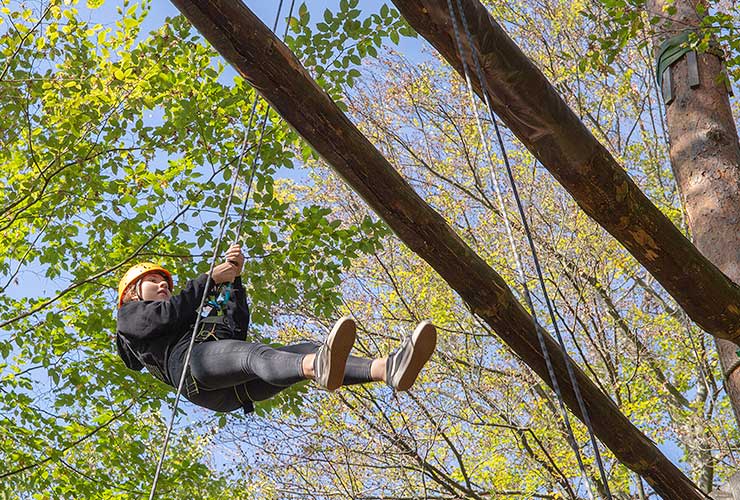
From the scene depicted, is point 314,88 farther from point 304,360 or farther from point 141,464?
point 141,464

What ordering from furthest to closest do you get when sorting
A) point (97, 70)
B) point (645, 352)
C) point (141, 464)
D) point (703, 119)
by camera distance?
point (645, 352) < point (141, 464) < point (97, 70) < point (703, 119)

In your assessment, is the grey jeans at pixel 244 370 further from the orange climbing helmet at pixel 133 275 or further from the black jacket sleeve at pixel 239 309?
the orange climbing helmet at pixel 133 275

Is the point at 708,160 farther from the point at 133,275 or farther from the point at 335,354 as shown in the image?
the point at 133,275

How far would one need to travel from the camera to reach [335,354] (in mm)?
2789

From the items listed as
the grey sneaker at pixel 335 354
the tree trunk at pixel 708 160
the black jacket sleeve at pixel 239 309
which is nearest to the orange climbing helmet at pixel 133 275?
the black jacket sleeve at pixel 239 309

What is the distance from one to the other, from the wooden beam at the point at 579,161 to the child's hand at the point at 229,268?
121 cm

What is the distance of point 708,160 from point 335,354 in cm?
236

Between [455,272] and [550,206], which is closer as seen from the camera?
[455,272]

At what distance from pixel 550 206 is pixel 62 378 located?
19.4ft

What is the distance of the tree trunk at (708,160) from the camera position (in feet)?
12.3

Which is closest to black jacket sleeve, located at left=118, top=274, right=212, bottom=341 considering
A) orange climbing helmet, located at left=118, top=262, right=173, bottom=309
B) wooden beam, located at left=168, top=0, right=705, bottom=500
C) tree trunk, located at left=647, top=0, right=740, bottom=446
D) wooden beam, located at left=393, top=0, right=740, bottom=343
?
orange climbing helmet, located at left=118, top=262, right=173, bottom=309

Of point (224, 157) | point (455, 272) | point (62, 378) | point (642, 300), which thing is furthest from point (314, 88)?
point (642, 300)

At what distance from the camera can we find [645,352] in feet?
28.6

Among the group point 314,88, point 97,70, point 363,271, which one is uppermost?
point 363,271
